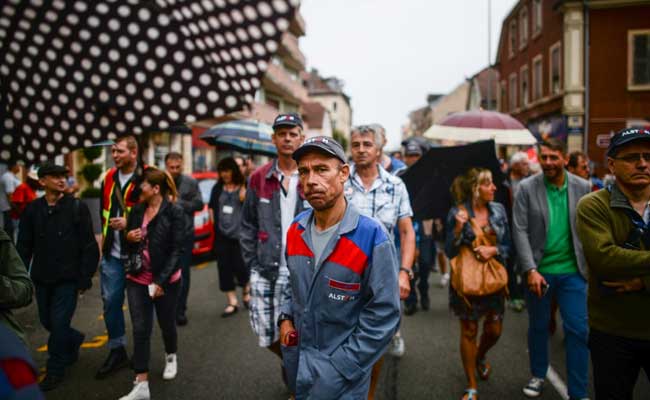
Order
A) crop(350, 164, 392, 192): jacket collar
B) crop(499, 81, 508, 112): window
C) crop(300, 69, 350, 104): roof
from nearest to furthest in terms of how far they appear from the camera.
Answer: crop(350, 164, 392, 192): jacket collar < crop(499, 81, 508, 112): window < crop(300, 69, 350, 104): roof

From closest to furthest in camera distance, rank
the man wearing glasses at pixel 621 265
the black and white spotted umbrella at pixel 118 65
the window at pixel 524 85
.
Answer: the black and white spotted umbrella at pixel 118 65 → the man wearing glasses at pixel 621 265 → the window at pixel 524 85

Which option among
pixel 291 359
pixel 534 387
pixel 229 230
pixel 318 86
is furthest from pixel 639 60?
pixel 318 86

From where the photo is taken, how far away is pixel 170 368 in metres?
4.54

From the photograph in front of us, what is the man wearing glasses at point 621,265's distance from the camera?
2.87m

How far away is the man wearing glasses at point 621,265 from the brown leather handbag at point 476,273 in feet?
3.46

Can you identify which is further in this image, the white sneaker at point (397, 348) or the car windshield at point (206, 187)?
the car windshield at point (206, 187)

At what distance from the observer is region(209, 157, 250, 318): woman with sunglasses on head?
6.67m

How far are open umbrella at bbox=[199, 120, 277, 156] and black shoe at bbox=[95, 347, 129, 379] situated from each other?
13.3ft

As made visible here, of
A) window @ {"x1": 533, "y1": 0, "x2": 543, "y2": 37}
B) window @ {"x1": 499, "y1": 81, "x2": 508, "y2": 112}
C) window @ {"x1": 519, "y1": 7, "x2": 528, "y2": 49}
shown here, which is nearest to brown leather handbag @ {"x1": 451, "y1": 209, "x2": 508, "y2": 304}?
window @ {"x1": 533, "y1": 0, "x2": 543, "y2": 37}

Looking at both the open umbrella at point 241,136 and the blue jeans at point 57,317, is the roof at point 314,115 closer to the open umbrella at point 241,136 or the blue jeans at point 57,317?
the open umbrella at point 241,136

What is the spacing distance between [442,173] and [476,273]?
3.94ft

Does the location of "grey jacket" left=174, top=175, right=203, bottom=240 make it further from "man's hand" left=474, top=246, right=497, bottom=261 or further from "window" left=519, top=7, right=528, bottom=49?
"window" left=519, top=7, right=528, bottom=49

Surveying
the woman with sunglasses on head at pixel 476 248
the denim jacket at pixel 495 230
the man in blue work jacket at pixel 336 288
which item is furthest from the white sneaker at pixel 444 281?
the man in blue work jacket at pixel 336 288

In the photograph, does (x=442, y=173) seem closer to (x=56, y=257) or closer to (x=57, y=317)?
(x=56, y=257)
